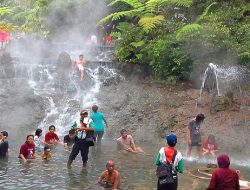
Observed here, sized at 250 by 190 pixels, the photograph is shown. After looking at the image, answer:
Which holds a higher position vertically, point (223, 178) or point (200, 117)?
point (200, 117)

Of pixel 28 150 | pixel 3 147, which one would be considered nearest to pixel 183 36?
pixel 28 150

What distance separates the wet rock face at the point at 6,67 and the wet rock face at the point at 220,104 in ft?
36.4

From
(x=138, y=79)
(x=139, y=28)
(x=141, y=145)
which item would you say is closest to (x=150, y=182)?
(x=141, y=145)

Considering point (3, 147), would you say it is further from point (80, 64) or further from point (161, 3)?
point (161, 3)

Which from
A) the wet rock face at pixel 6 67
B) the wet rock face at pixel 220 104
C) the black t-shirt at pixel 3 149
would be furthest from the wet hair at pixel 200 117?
the wet rock face at pixel 6 67

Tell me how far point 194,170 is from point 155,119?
6738mm

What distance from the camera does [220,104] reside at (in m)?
17.8

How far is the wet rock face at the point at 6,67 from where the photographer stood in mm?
22703

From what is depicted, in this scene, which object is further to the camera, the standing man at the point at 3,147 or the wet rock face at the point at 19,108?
the wet rock face at the point at 19,108

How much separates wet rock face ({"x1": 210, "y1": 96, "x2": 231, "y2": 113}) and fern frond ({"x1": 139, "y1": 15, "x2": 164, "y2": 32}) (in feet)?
20.4

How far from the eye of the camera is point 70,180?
33.7 feet

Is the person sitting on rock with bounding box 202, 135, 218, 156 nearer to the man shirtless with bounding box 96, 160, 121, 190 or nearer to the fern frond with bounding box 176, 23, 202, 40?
the man shirtless with bounding box 96, 160, 121, 190

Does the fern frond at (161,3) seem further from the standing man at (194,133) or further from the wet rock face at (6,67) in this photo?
the standing man at (194,133)

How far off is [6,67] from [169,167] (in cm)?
1739
